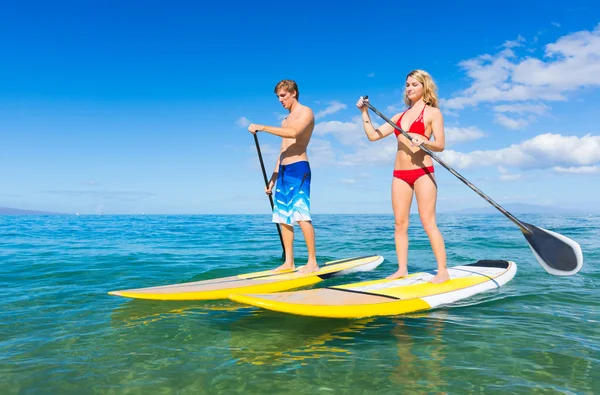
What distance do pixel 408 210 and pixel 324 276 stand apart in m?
1.77

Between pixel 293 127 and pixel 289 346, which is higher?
pixel 293 127

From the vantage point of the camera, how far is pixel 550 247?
17.1 ft

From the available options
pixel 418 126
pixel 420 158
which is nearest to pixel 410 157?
pixel 420 158

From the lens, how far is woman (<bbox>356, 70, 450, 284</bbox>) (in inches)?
200

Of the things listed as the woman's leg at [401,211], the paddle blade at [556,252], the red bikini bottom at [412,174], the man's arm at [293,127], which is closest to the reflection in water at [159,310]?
the woman's leg at [401,211]

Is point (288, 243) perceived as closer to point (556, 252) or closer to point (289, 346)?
point (289, 346)

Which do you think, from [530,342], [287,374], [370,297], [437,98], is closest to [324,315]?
[370,297]

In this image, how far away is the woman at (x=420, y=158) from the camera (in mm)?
5082

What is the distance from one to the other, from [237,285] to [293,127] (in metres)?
2.32

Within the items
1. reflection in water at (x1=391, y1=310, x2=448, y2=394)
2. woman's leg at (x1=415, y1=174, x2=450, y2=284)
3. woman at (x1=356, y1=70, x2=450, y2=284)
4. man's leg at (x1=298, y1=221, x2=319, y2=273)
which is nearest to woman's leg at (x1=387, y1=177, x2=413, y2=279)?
woman at (x1=356, y1=70, x2=450, y2=284)

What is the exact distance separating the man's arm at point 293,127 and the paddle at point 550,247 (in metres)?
0.91

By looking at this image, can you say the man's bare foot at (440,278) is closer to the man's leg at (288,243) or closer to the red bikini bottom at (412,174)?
the red bikini bottom at (412,174)

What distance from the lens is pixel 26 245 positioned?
40.6ft

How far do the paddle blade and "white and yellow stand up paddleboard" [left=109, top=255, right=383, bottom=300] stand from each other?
9.51ft
